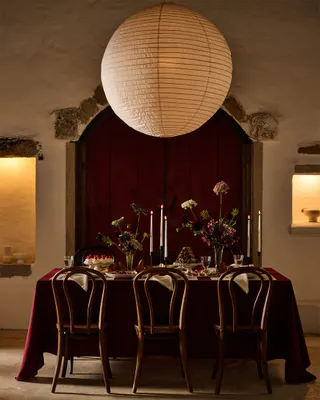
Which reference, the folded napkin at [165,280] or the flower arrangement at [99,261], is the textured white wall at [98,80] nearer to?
the flower arrangement at [99,261]

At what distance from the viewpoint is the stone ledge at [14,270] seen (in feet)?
19.5

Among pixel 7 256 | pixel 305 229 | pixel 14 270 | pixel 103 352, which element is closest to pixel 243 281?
pixel 103 352

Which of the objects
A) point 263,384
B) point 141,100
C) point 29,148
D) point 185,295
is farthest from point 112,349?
point 29,148

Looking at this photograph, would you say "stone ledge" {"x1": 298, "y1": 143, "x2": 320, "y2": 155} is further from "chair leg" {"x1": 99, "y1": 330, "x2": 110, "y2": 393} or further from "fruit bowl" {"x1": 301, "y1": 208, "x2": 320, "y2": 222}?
"chair leg" {"x1": 99, "y1": 330, "x2": 110, "y2": 393}

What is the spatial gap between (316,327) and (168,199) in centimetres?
180

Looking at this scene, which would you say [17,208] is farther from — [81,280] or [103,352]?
[103,352]

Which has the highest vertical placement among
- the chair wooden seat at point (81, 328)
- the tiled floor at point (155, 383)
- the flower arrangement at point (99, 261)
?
the flower arrangement at point (99, 261)

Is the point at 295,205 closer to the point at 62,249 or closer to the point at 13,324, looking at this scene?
the point at 62,249

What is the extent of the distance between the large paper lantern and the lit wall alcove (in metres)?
2.44

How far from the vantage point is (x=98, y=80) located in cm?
592

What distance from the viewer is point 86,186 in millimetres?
6133

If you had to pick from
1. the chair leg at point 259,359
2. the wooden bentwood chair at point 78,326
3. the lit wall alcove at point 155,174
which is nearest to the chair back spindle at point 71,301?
the wooden bentwood chair at point 78,326

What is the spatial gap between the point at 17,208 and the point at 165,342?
2.74 metres

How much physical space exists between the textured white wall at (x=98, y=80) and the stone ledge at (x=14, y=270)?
2.2 inches
